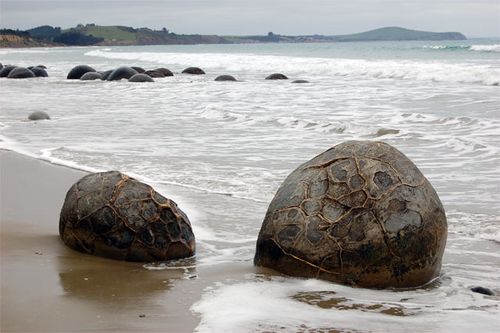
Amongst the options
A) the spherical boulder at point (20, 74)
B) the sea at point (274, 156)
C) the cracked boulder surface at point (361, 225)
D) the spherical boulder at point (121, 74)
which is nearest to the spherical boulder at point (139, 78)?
the spherical boulder at point (121, 74)

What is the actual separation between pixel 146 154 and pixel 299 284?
228 inches

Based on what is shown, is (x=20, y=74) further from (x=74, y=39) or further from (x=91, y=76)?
(x=74, y=39)

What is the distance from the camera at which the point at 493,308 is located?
4.40 m

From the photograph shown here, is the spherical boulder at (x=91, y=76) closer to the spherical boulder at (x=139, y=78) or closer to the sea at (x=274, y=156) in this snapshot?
the spherical boulder at (x=139, y=78)

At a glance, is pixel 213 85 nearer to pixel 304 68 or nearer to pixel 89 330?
pixel 304 68

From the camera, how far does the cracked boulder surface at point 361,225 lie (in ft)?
15.3

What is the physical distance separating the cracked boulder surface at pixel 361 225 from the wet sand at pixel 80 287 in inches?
19.3

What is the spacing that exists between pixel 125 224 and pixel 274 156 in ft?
16.0

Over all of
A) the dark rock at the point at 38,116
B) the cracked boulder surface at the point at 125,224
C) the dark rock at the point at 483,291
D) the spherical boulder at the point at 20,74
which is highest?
the cracked boulder surface at the point at 125,224

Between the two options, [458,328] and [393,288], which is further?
[393,288]

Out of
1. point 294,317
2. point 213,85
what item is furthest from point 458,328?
Result: point 213,85

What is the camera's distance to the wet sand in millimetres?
3988

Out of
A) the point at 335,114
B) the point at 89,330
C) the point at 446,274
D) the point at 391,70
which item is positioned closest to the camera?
the point at 89,330

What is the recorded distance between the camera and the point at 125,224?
17.2 ft
